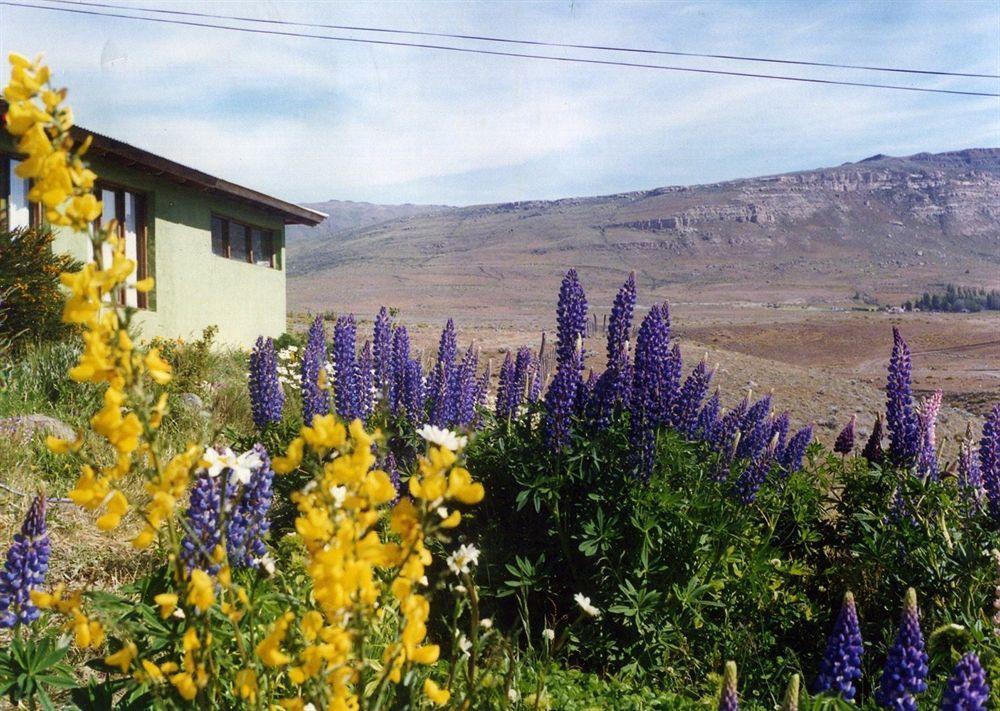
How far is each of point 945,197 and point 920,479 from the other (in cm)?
13550

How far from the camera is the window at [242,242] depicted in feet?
52.2

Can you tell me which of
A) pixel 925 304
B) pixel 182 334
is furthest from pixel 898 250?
pixel 182 334

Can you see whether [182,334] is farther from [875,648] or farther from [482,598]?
[875,648]

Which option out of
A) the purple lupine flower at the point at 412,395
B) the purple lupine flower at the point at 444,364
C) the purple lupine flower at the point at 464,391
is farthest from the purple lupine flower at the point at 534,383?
the purple lupine flower at the point at 412,395

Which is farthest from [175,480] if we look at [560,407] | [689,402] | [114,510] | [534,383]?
[534,383]

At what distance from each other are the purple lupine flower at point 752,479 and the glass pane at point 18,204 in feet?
34.6

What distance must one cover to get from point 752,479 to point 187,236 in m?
12.6

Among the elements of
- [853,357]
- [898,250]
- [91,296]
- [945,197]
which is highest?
[945,197]

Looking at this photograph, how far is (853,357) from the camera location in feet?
90.9

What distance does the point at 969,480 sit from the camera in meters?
4.24

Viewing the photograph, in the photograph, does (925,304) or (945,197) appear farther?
(945,197)

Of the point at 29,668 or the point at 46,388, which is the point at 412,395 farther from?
the point at 46,388

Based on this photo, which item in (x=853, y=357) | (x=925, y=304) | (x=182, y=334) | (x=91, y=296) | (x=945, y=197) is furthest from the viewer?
(x=945, y=197)

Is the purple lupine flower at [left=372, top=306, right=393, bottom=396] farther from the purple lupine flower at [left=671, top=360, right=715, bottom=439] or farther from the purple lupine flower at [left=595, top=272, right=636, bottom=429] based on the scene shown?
the purple lupine flower at [left=671, top=360, right=715, bottom=439]
